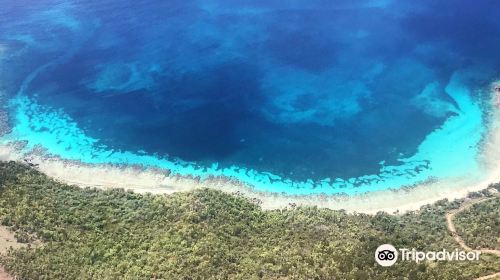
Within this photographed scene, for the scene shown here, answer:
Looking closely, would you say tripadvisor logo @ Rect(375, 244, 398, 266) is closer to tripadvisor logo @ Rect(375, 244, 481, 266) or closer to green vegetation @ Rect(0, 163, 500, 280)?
tripadvisor logo @ Rect(375, 244, 481, 266)

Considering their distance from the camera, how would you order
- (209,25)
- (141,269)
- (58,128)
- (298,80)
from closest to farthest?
(141,269) → (58,128) → (298,80) → (209,25)

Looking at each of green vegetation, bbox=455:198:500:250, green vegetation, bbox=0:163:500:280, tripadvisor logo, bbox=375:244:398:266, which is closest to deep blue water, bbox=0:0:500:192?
green vegetation, bbox=0:163:500:280

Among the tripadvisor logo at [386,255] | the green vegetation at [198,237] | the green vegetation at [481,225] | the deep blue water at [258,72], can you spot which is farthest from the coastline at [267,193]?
the tripadvisor logo at [386,255]

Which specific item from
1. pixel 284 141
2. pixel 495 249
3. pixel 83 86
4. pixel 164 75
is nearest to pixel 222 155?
pixel 284 141

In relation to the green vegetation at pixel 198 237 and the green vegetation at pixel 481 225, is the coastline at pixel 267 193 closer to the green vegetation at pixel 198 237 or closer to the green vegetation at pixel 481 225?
the green vegetation at pixel 198 237

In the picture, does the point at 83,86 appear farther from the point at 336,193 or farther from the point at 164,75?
the point at 336,193
